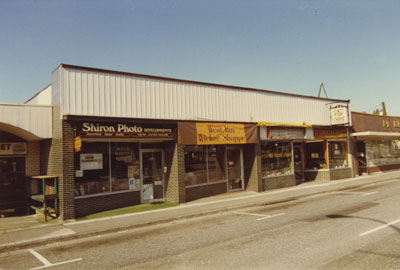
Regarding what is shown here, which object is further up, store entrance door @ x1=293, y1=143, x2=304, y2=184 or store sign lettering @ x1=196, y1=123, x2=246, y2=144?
store sign lettering @ x1=196, y1=123, x2=246, y2=144

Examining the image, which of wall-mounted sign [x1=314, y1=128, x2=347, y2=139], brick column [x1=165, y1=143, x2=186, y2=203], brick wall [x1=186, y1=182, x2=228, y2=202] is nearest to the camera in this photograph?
brick column [x1=165, y1=143, x2=186, y2=203]

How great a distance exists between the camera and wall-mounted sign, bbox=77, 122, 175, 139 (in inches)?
484

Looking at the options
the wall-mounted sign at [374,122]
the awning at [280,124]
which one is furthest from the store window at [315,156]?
the wall-mounted sign at [374,122]

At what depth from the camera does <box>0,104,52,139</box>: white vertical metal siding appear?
39.4 feet

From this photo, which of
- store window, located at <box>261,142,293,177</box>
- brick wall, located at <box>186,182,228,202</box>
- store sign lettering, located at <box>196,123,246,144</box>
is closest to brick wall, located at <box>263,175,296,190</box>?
store window, located at <box>261,142,293,177</box>

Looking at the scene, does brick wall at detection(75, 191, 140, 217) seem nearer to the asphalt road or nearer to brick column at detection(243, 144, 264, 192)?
the asphalt road

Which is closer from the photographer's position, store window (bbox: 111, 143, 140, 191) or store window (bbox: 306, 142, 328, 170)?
store window (bbox: 111, 143, 140, 191)

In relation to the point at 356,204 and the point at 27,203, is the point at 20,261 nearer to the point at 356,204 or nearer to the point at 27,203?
the point at 27,203

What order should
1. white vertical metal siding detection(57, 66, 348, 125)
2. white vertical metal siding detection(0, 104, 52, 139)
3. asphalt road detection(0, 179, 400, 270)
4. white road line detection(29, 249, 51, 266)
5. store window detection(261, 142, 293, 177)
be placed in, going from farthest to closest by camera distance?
1. store window detection(261, 142, 293, 177)
2. white vertical metal siding detection(57, 66, 348, 125)
3. white vertical metal siding detection(0, 104, 52, 139)
4. white road line detection(29, 249, 51, 266)
5. asphalt road detection(0, 179, 400, 270)

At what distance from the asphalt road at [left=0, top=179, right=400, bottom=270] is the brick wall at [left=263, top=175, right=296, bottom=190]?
6853 millimetres

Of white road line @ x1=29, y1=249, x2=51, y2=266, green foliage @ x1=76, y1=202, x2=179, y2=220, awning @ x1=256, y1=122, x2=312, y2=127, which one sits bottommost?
white road line @ x1=29, y1=249, x2=51, y2=266

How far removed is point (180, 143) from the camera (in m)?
14.8

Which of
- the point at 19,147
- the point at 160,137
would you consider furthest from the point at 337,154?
the point at 19,147

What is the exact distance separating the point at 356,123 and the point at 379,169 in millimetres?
5500
